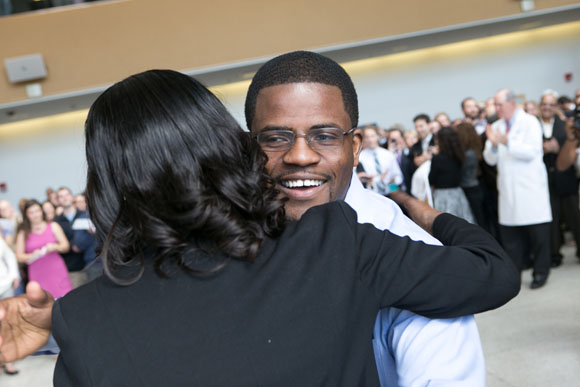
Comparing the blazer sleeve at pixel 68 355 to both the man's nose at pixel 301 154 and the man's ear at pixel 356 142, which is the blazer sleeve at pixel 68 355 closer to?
the man's nose at pixel 301 154

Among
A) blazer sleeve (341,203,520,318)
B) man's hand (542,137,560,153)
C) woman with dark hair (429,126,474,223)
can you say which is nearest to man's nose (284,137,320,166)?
blazer sleeve (341,203,520,318)

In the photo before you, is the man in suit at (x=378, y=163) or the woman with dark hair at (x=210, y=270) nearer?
the woman with dark hair at (x=210, y=270)

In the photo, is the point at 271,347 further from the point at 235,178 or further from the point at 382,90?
the point at 382,90

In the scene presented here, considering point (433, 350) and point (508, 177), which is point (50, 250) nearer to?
point (508, 177)

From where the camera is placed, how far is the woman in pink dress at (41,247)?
5652 mm

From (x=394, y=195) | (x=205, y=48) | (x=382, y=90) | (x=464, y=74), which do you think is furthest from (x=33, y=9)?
(x=394, y=195)

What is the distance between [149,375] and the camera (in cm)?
A: 93

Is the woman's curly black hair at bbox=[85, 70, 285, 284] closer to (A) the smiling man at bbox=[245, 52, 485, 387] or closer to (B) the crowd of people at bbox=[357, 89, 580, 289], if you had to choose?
(A) the smiling man at bbox=[245, 52, 485, 387]

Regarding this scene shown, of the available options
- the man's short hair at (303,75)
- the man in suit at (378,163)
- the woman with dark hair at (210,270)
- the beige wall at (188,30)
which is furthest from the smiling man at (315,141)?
the beige wall at (188,30)

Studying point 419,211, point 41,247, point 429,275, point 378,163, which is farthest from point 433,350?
point 378,163

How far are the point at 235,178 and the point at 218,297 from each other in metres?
0.23

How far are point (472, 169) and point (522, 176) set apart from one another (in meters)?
0.58

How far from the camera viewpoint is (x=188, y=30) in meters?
11.2

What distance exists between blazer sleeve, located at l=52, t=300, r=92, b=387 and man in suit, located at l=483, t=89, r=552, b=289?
4.95 m
